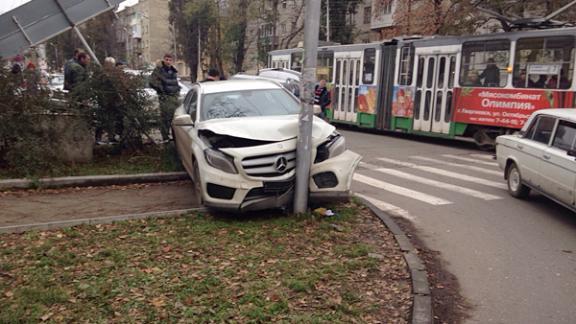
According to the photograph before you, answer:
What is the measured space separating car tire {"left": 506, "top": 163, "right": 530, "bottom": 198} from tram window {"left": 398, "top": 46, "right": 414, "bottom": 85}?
8.02 m

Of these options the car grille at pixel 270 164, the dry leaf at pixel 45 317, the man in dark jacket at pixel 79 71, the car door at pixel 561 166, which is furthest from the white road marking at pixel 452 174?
the dry leaf at pixel 45 317

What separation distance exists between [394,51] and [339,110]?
3557 mm

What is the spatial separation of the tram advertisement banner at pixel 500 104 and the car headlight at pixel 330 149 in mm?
7777

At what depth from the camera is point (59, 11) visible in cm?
1116

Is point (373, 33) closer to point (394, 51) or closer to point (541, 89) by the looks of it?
point (394, 51)

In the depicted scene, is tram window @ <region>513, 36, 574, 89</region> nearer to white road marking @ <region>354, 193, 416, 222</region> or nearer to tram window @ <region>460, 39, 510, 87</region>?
tram window @ <region>460, 39, 510, 87</region>

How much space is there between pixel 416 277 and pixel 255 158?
2.50m

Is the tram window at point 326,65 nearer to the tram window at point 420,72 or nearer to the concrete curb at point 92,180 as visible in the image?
the tram window at point 420,72

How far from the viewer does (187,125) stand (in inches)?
299

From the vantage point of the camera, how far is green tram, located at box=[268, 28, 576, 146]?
41.4 feet

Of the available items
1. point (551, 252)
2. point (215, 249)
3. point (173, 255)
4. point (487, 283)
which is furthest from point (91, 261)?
point (551, 252)

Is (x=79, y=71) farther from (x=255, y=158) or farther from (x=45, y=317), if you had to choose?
(x=45, y=317)

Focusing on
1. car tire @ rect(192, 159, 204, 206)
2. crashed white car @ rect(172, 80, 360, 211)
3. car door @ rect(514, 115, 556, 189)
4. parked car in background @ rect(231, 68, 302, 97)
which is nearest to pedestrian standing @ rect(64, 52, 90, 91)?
crashed white car @ rect(172, 80, 360, 211)

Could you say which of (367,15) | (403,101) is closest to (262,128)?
(403,101)
